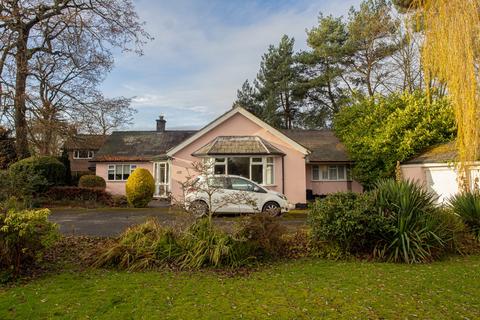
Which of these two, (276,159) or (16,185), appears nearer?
(16,185)

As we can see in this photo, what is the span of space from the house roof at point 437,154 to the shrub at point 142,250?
14.4 m

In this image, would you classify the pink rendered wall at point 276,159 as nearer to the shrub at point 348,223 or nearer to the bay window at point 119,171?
the bay window at point 119,171

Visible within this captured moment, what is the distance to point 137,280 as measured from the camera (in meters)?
6.50

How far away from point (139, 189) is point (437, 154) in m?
16.1

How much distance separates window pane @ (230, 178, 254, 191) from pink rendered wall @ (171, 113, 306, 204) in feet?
14.8

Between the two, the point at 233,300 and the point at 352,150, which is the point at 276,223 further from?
the point at 352,150

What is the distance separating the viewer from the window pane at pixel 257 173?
19.4 m

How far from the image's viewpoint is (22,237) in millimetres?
6641

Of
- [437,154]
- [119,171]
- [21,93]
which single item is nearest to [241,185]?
[437,154]

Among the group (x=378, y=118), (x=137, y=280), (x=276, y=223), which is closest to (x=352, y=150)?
(x=378, y=118)

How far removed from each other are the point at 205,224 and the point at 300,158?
13197mm

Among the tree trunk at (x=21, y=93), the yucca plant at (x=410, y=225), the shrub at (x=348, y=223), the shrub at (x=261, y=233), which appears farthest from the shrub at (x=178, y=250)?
the tree trunk at (x=21, y=93)

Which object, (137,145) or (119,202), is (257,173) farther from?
(137,145)

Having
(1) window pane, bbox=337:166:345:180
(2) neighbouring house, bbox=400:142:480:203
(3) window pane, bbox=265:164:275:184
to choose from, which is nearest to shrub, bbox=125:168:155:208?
(3) window pane, bbox=265:164:275:184
